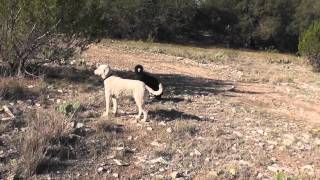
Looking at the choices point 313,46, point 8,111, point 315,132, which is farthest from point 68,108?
point 313,46

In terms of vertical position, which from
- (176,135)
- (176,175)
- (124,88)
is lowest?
(176,175)

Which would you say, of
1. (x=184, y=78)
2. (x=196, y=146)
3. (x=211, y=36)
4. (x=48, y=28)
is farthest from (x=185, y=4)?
(x=196, y=146)

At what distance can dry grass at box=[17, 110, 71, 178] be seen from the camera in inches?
266

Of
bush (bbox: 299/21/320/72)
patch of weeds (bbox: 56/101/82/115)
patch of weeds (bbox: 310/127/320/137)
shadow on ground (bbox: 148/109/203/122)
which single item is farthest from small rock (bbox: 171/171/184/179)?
bush (bbox: 299/21/320/72)

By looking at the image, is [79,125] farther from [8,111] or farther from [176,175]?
[176,175]

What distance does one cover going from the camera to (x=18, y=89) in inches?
392

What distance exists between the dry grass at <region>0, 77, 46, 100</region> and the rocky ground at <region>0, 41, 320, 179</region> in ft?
0.41

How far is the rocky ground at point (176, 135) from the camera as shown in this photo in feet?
24.2

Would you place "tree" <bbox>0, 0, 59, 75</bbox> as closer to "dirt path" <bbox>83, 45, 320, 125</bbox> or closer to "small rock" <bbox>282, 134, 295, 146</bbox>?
"dirt path" <bbox>83, 45, 320, 125</bbox>

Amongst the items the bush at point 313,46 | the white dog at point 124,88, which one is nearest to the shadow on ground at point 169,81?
the white dog at point 124,88

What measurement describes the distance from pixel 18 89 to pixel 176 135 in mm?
3199

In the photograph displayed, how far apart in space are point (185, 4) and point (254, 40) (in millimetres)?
6438

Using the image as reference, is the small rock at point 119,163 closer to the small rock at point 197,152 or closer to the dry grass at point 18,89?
the small rock at point 197,152

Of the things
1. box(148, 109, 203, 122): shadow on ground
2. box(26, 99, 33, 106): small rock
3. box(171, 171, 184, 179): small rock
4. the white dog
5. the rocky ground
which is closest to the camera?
box(171, 171, 184, 179): small rock
